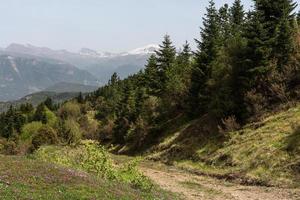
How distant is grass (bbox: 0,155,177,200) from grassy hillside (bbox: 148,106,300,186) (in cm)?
1091

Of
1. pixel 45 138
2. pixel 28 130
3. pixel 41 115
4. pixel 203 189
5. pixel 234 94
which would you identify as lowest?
pixel 28 130

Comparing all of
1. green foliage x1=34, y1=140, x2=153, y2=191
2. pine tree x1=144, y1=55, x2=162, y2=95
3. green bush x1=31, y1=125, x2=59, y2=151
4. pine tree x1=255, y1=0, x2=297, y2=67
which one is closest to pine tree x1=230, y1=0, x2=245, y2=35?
pine tree x1=144, y1=55, x2=162, y2=95

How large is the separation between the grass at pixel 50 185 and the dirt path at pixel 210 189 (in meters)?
5.16

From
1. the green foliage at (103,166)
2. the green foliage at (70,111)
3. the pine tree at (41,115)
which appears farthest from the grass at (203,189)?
the pine tree at (41,115)

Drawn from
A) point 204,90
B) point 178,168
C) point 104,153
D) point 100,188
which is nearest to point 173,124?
point 204,90

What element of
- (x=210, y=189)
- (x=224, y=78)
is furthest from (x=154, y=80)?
(x=210, y=189)

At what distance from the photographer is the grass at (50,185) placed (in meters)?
19.9

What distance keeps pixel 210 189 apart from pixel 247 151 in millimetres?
7910

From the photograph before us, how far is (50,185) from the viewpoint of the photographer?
21.9m

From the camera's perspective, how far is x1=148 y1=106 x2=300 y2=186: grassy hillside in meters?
34.4

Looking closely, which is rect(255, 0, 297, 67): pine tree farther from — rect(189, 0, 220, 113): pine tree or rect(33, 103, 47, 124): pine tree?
rect(33, 103, 47, 124): pine tree

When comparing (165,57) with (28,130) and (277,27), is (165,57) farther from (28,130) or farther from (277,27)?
(28,130)

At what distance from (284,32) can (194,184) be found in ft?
69.9

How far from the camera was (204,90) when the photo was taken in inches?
2373
